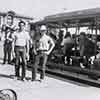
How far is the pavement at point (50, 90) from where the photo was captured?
730 cm

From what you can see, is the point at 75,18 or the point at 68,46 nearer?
the point at 75,18

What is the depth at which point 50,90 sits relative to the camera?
820 cm

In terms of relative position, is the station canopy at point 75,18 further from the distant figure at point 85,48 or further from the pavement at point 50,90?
the pavement at point 50,90

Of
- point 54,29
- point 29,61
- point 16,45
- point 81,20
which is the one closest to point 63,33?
point 54,29

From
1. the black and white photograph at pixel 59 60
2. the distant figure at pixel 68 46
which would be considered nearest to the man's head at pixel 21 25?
the black and white photograph at pixel 59 60

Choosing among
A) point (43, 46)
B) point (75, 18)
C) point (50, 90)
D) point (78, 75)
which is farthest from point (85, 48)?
point (50, 90)

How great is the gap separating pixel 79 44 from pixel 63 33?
145cm

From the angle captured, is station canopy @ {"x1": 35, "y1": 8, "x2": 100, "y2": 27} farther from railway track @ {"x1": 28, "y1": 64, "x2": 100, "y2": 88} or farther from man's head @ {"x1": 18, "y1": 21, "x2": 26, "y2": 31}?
man's head @ {"x1": 18, "y1": 21, "x2": 26, "y2": 31}

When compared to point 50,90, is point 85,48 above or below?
above

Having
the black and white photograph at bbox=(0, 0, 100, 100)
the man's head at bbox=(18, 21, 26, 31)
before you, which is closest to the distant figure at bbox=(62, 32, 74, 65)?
the black and white photograph at bbox=(0, 0, 100, 100)

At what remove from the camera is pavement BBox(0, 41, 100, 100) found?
→ 7.30 m

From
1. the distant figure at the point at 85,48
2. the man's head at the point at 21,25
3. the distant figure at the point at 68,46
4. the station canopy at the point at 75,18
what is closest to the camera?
the man's head at the point at 21,25

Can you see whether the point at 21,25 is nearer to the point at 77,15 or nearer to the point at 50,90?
the point at 50,90

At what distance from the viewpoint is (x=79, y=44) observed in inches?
460
